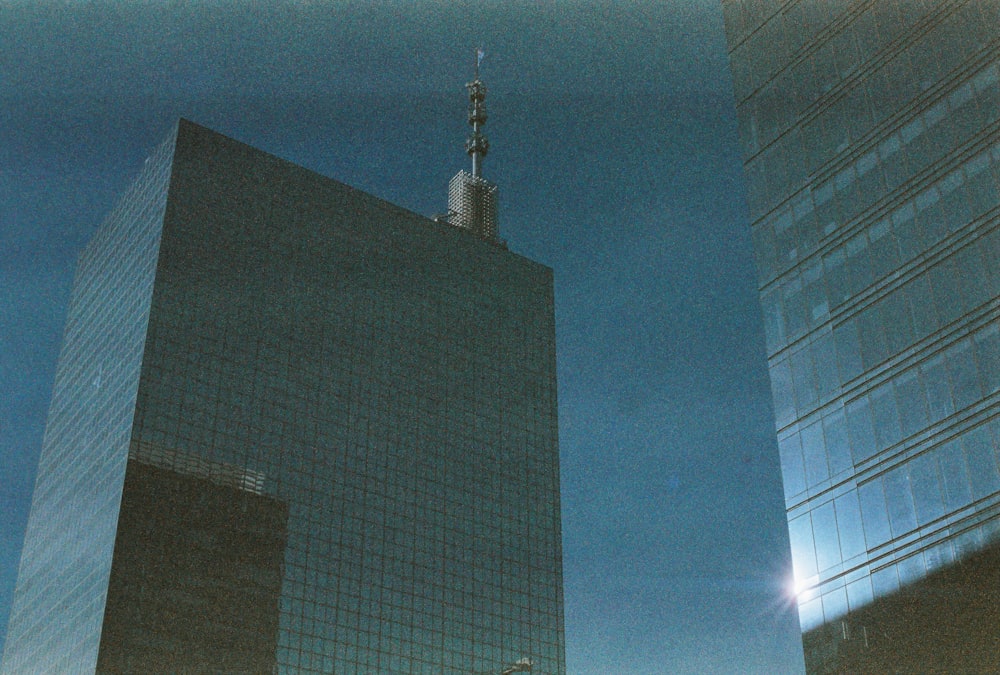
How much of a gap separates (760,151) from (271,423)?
262 ft

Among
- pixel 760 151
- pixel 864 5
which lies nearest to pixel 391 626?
pixel 760 151

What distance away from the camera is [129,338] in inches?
5915

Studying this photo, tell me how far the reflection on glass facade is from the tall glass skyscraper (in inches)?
2921

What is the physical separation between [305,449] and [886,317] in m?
91.3

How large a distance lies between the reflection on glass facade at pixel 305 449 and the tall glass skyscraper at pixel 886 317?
7419cm

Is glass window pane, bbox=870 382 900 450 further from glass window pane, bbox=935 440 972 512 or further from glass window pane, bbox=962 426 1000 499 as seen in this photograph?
glass window pane, bbox=962 426 1000 499

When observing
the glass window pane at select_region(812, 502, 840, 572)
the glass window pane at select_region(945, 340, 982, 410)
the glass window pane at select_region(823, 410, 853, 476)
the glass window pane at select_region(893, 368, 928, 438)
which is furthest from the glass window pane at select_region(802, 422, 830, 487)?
the glass window pane at select_region(945, 340, 982, 410)

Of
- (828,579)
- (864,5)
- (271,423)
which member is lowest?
(828,579)

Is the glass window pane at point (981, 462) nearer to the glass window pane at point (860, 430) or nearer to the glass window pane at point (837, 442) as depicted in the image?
the glass window pane at point (860, 430)

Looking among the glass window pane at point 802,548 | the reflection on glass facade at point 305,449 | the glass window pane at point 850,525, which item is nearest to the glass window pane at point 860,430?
the glass window pane at point 850,525

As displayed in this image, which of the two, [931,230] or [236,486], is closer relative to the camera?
[931,230]

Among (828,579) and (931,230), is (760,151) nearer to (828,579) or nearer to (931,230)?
(931,230)

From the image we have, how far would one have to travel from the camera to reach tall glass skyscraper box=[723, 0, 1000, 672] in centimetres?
6438

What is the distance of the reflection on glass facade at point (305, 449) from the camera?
13662cm
